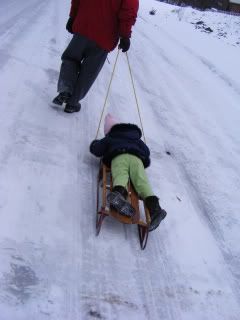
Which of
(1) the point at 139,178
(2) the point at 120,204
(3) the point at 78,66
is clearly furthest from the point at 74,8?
(2) the point at 120,204

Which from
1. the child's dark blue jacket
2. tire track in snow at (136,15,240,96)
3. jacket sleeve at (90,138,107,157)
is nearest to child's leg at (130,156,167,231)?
the child's dark blue jacket

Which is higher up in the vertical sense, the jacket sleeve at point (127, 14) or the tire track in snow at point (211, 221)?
the jacket sleeve at point (127, 14)

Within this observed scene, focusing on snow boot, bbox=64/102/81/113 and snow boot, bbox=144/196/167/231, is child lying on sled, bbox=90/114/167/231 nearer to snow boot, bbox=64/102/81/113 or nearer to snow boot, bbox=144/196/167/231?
snow boot, bbox=144/196/167/231

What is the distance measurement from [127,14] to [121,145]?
5.10 feet

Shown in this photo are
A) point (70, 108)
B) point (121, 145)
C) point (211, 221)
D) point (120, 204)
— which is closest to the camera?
point (120, 204)

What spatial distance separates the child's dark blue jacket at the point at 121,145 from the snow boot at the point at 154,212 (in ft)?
1.77

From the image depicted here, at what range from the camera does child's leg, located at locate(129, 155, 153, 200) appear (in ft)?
12.1

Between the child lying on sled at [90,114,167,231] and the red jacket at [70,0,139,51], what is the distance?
1.01m

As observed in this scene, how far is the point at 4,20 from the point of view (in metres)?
8.66

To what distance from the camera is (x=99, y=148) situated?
4.15 m

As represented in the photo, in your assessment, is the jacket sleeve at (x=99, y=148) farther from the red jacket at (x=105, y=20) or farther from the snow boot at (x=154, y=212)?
the red jacket at (x=105, y=20)

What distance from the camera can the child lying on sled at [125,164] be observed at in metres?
3.40

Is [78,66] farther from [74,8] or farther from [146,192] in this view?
[146,192]

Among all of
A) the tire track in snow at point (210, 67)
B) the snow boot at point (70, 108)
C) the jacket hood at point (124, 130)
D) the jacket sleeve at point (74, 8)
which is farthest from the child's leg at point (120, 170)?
the tire track in snow at point (210, 67)
